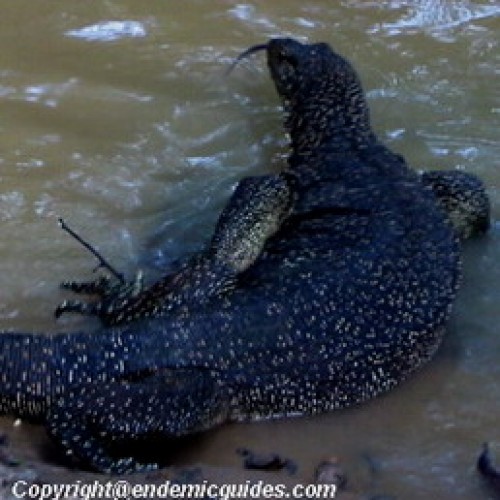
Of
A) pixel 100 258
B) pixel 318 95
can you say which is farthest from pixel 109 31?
pixel 100 258

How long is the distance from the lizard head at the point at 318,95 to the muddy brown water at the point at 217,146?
35cm

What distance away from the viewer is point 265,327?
4844 mm

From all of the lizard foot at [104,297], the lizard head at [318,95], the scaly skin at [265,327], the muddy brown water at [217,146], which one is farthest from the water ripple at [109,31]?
the lizard foot at [104,297]

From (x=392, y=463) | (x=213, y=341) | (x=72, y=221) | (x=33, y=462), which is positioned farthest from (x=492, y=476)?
(x=72, y=221)

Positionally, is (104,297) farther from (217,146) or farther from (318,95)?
(318,95)

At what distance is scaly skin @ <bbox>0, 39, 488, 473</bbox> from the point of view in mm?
4543

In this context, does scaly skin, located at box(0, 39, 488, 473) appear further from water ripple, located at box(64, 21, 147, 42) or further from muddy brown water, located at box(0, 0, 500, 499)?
water ripple, located at box(64, 21, 147, 42)

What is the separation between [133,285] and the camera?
18.3ft

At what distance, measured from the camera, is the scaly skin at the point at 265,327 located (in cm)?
454

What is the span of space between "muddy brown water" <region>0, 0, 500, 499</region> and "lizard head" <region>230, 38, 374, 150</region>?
352mm

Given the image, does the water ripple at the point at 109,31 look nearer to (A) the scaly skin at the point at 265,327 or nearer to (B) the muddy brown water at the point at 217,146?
(B) the muddy brown water at the point at 217,146

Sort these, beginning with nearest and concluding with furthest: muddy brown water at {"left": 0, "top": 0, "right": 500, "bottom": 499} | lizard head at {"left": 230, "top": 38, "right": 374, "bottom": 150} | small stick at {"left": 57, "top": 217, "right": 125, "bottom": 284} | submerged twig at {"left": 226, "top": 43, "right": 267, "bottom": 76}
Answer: muddy brown water at {"left": 0, "top": 0, "right": 500, "bottom": 499} < small stick at {"left": 57, "top": 217, "right": 125, "bottom": 284} < lizard head at {"left": 230, "top": 38, "right": 374, "bottom": 150} < submerged twig at {"left": 226, "top": 43, "right": 267, "bottom": 76}

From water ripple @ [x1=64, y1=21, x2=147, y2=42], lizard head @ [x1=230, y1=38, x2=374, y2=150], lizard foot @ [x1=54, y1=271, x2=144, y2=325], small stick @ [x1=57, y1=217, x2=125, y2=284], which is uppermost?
lizard head @ [x1=230, y1=38, x2=374, y2=150]

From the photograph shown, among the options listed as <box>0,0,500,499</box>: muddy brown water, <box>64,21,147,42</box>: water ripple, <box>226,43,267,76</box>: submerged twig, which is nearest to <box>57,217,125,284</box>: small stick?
<box>0,0,500,499</box>: muddy brown water
